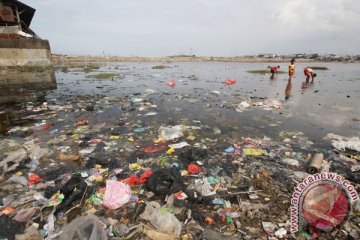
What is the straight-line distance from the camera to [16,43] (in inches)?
719

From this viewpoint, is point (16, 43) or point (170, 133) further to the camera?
point (16, 43)

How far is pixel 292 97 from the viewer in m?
10.1

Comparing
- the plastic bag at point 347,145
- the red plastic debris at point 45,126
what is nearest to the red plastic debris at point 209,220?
the plastic bag at point 347,145

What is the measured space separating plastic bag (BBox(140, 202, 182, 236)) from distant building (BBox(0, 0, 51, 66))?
69.9ft

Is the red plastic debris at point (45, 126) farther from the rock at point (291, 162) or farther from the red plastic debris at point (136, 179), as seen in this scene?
the rock at point (291, 162)

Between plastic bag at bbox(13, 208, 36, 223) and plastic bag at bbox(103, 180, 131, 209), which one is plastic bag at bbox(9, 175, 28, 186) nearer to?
plastic bag at bbox(13, 208, 36, 223)

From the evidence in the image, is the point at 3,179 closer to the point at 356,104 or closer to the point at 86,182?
the point at 86,182

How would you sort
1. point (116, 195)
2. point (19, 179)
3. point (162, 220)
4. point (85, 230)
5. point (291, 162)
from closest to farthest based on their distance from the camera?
point (85, 230) < point (162, 220) < point (116, 195) < point (19, 179) < point (291, 162)

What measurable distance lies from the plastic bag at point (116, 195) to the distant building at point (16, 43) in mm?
20641

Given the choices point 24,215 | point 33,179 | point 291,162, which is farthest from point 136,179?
point 291,162

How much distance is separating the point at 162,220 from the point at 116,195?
80 cm

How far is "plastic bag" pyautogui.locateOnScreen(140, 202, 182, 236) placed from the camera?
2410 millimetres

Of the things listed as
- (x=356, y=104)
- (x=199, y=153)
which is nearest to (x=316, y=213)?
(x=199, y=153)

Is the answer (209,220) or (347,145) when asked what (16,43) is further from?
(347,145)
